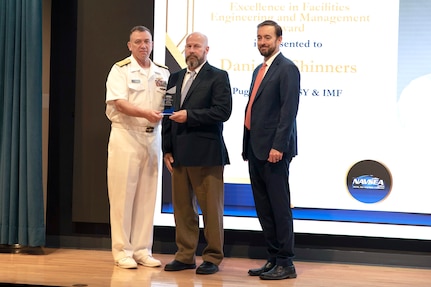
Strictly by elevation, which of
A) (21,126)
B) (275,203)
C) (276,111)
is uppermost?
(276,111)

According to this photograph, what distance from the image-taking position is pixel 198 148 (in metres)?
4.18

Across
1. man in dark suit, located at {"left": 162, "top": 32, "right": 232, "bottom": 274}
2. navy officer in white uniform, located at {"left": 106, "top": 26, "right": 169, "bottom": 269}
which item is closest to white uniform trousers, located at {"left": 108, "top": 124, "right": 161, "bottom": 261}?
navy officer in white uniform, located at {"left": 106, "top": 26, "right": 169, "bottom": 269}

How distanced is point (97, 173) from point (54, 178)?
369mm

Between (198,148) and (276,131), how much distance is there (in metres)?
0.51

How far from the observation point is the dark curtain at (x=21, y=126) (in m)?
4.88

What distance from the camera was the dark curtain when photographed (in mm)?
4879

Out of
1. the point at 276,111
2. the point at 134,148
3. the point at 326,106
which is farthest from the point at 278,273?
the point at 326,106

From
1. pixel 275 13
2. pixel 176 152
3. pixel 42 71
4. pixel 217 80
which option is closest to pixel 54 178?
pixel 42 71

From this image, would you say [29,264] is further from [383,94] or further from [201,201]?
[383,94]

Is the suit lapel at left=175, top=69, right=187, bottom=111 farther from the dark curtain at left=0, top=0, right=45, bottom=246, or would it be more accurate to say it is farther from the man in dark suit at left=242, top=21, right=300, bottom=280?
the dark curtain at left=0, top=0, right=45, bottom=246

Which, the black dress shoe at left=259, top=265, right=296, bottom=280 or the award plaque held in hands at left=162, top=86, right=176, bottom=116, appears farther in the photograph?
the award plaque held in hands at left=162, top=86, right=176, bottom=116

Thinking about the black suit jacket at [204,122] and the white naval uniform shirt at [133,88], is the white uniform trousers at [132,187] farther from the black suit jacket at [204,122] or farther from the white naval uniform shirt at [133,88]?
the black suit jacket at [204,122]

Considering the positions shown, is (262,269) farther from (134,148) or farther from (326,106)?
(326,106)

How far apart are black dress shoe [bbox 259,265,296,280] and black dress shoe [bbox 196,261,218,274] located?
1.05 ft
